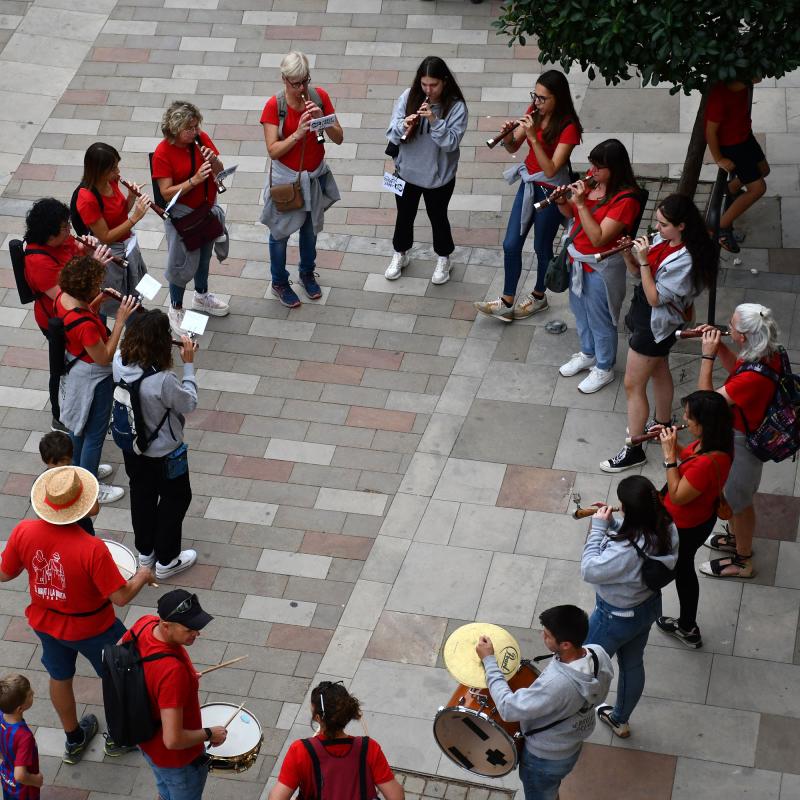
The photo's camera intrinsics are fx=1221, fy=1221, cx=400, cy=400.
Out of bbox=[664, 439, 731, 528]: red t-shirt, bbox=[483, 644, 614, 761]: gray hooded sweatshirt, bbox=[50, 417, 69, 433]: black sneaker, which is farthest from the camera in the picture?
bbox=[50, 417, 69, 433]: black sneaker

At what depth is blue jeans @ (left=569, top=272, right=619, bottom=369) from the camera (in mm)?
8367

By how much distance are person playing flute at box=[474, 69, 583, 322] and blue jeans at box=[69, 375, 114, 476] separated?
3.05 metres

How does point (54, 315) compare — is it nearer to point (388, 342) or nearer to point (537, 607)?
point (388, 342)

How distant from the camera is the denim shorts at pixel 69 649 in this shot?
6211mm

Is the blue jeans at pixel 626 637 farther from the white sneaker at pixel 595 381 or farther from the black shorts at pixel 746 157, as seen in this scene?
the black shorts at pixel 746 157

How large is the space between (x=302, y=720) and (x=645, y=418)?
3.04 m

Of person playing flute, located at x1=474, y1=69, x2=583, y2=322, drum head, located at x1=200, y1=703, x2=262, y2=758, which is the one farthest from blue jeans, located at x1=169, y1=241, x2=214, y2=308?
drum head, located at x1=200, y1=703, x2=262, y2=758

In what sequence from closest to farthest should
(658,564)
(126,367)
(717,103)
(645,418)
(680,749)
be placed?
(658,564)
(680,749)
(126,367)
(645,418)
(717,103)

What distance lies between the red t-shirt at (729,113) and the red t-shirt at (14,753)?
6.43 meters

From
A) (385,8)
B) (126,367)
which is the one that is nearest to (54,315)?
(126,367)

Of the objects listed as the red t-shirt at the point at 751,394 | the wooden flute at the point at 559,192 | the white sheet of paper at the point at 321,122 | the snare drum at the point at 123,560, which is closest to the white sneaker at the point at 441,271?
the wooden flute at the point at 559,192

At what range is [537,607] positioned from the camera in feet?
23.7

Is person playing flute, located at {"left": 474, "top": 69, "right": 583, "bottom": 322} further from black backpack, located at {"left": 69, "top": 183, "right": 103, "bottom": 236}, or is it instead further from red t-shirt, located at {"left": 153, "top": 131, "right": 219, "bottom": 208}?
black backpack, located at {"left": 69, "top": 183, "right": 103, "bottom": 236}

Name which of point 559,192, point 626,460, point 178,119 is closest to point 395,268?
point 559,192
